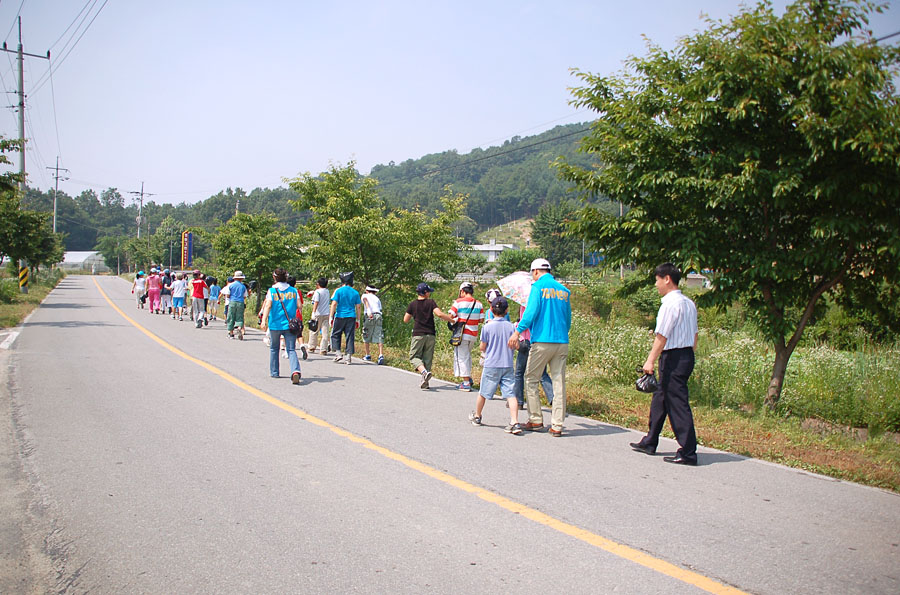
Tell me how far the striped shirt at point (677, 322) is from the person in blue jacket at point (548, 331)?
46.3 inches

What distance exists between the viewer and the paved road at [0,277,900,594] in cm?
399

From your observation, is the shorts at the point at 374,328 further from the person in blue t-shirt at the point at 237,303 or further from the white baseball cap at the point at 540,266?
the white baseball cap at the point at 540,266

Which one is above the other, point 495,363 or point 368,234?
point 368,234

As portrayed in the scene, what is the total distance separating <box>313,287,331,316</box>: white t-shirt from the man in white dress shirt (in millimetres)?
9861

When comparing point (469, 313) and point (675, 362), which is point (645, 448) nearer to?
point (675, 362)

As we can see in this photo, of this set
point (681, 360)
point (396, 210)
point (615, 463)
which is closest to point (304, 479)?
point (615, 463)

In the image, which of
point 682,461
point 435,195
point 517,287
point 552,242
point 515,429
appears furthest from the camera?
point 435,195

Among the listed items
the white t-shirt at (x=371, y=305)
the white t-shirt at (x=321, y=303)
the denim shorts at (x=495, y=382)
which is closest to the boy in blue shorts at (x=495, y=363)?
the denim shorts at (x=495, y=382)

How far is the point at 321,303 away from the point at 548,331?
8.86 metres

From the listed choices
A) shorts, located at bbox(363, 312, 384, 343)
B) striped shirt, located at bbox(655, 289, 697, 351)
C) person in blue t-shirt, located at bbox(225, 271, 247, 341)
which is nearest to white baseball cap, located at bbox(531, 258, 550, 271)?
striped shirt, located at bbox(655, 289, 697, 351)

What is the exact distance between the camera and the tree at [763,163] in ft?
25.0

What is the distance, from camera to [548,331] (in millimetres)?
7473

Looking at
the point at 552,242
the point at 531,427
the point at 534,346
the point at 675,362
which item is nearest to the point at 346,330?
the point at 531,427

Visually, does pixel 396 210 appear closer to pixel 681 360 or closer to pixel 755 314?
pixel 755 314
